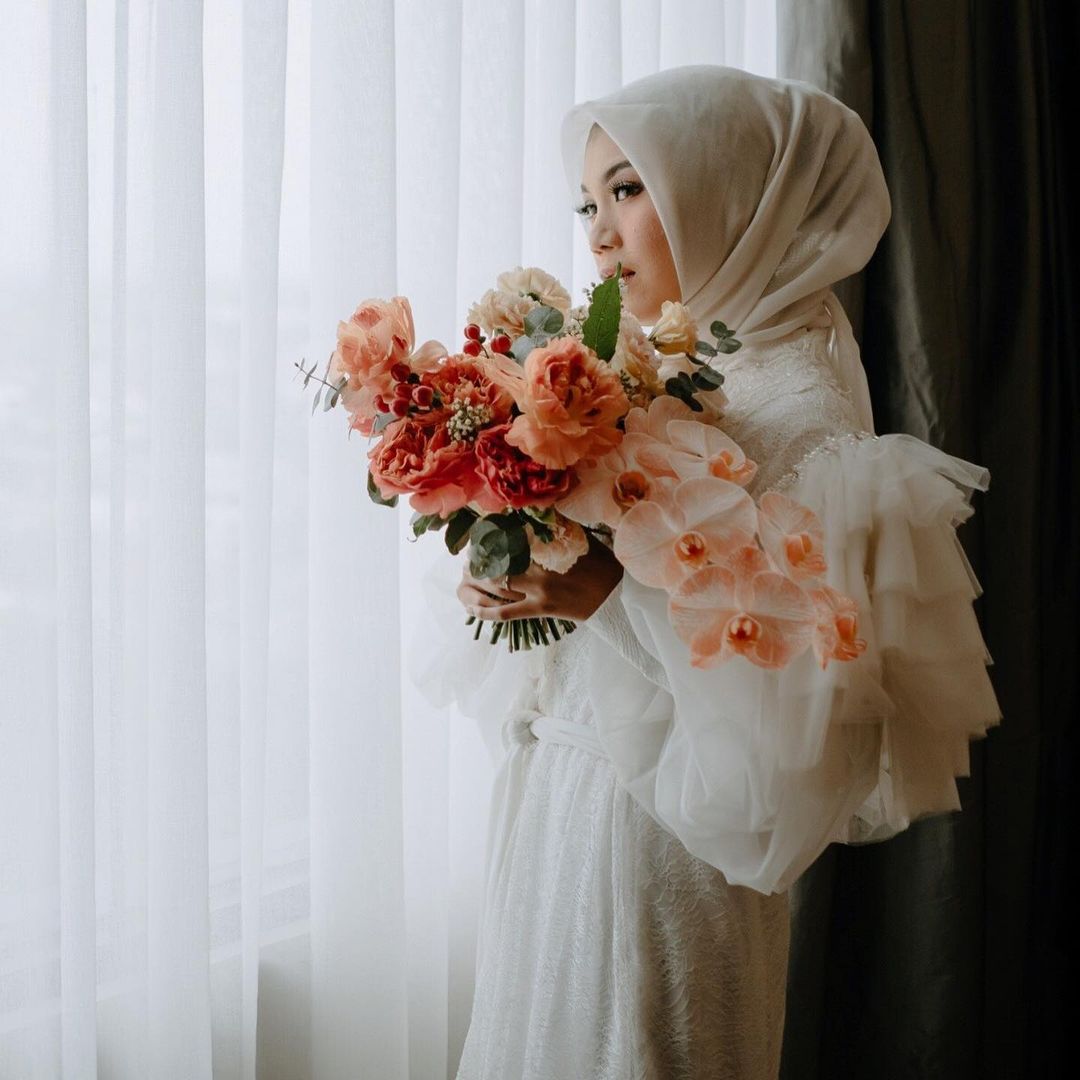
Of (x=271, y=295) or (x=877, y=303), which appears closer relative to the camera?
(x=271, y=295)

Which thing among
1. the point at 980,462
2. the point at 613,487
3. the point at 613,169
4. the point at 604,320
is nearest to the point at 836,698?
the point at 613,487

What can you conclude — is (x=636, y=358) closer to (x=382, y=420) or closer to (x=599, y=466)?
(x=599, y=466)

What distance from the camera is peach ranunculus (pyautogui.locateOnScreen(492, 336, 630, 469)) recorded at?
0.76m

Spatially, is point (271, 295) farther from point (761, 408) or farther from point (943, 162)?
point (943, 162)

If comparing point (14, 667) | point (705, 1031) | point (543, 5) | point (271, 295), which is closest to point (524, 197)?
point (543, 5)

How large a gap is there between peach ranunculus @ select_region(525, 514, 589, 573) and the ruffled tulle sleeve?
0.07m

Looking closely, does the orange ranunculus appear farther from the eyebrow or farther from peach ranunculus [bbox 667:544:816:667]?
the eyebrow

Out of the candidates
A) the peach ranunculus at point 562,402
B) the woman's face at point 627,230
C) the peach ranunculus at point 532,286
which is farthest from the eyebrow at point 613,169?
the peach ranunculus at point 562,402

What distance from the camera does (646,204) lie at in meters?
1.08

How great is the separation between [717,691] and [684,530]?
0.17 meters

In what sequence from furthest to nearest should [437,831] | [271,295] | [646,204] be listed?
1. [437,831]
2. [271,295]
3. [646,204]

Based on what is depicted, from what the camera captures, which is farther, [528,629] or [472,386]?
Result: [528,629]

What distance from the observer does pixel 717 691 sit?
880 mm

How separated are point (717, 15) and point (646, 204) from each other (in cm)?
85
